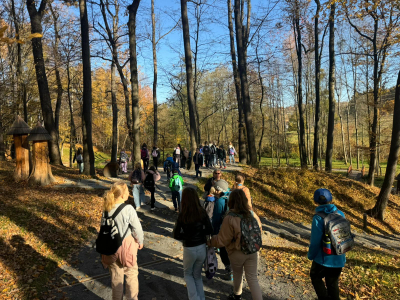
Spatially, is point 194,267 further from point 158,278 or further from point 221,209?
point 158,278

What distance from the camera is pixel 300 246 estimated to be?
7902 mm

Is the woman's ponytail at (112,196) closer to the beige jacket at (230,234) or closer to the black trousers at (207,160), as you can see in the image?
the beige jacket at (230,234)

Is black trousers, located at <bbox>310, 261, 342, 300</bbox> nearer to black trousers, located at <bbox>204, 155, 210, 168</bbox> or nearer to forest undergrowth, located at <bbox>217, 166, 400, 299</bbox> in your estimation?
forest undergrowth, located at <bbox>217, 166, 400, 299</bbox>

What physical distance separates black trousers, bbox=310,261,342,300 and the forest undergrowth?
1.06 metres

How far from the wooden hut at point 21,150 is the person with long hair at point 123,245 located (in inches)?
374

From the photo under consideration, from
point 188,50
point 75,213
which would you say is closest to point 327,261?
point 75,213

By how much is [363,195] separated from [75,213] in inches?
569

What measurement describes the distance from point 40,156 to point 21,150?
3.22ft

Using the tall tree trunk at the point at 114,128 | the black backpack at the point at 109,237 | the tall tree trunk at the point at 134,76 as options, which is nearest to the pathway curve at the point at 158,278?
the black backpack at the point at 109,237

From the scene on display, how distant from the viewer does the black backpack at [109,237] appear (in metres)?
3.21

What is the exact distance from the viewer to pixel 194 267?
348cm

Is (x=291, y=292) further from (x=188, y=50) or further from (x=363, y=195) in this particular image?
(x=188, y=50)

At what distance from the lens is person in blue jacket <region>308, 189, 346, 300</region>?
3248mm

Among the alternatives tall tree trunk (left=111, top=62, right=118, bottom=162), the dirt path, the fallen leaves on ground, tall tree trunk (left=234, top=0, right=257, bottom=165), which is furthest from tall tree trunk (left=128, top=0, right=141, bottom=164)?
tall tree trunk (left=234, top=0, right=257, bottom=165)
